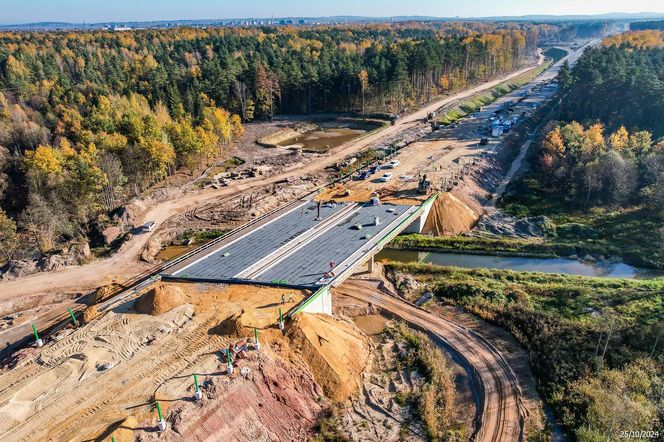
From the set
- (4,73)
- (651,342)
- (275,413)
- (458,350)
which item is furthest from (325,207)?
(4,73)

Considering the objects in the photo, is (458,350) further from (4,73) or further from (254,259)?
(4,73)

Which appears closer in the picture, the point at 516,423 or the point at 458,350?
the point at 516,423

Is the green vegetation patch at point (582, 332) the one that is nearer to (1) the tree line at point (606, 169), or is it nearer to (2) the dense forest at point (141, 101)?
(1) the tree line at point (606, 169)

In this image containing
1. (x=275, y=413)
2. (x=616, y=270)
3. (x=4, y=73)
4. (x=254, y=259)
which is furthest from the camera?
(x=4, y=73)

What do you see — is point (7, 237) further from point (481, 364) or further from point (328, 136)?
point (328, 136)

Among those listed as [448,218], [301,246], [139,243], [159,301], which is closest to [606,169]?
[448,218]

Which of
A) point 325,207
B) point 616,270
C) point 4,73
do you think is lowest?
point 616,270
